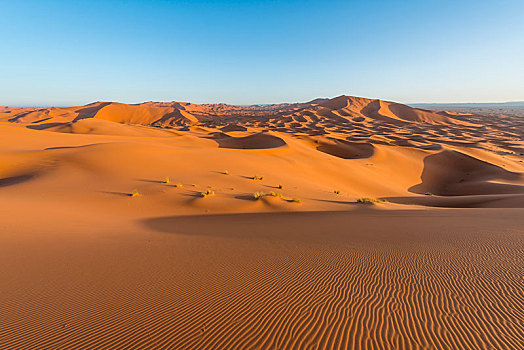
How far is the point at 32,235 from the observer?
585 centimetres

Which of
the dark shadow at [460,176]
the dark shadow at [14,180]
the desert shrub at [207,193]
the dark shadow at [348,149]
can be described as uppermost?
the dark shadow at [14,180]

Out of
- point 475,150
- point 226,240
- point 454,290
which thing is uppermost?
point 454,290

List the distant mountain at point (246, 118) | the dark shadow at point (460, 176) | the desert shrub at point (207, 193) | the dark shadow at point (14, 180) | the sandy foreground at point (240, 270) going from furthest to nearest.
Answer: the distant mountain at point (246, 118) < the dark shadow at point (460, 176) < the dark shadow at point (14, 180) < the desert shrub at point (207, 193) < the sandy foreground at point (240, 270)

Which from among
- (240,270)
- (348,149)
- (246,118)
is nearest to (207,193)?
(240,270)

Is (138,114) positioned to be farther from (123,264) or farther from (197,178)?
(123,264)

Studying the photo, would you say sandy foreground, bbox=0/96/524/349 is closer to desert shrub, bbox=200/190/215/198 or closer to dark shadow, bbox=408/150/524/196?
desert shrub, bbox=200/190/215/198

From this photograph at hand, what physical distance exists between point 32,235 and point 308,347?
6.39 meters

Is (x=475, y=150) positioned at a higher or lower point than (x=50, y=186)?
lower

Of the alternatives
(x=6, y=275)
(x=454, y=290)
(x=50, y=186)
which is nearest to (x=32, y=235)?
(x=6, y=275)

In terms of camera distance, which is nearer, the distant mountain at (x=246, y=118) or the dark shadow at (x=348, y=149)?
the dark shadow at (x=348, y=149)

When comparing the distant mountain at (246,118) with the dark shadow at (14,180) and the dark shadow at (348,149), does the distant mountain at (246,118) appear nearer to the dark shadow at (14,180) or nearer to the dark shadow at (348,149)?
the dark shadow at (348,149)

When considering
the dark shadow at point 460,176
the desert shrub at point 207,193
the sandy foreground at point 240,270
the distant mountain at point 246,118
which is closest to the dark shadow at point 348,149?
the dark shadow at point 460,176

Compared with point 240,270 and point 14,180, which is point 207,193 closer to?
point 240,270

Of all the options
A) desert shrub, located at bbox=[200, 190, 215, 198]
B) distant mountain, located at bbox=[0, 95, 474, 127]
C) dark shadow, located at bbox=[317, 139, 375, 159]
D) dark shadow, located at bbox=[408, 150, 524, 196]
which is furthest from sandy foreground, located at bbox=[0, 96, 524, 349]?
distant mountain, located at bbox=[0, 95, 474, 127]
